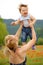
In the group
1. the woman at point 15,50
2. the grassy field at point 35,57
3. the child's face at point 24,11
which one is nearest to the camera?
the woman at point 15,50

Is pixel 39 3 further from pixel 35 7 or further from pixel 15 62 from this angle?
pixel 15 62

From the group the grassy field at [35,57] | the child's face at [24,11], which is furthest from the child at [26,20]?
the grassy field at [35,57]

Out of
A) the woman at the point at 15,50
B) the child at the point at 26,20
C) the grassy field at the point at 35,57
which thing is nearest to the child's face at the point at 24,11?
the child at the point at 26,20

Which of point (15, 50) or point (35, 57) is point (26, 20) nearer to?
point (15, 50)

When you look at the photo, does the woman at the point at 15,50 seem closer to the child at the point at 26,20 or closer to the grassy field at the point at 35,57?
the child at the point at 26,20

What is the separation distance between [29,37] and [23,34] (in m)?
0.04

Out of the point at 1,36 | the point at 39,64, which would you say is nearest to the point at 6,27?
the point at 1,36

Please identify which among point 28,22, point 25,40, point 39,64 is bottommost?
point 39,64

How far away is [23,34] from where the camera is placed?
3.93ft


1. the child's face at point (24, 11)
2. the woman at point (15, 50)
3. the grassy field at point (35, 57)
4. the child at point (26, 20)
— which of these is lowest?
the grassy field at point (35, 57)

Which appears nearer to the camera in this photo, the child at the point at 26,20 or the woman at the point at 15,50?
the woman at the point at 15,50

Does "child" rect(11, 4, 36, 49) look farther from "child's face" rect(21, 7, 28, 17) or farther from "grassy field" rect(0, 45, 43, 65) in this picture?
"grassy field" rect(0, 45, 43, 65)

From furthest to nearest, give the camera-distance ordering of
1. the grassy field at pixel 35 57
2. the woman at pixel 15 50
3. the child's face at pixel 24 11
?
1. the grassy field at pixel 35 57
2. the child's face at pixel 24 11
3. the woman at pixel 15 50

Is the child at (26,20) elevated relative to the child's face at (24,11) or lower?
lower
